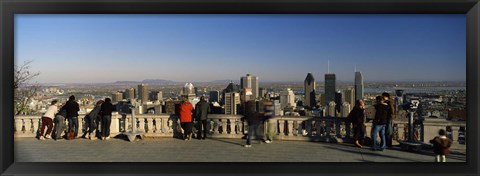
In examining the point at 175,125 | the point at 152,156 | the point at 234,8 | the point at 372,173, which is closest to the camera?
the point at 234,8

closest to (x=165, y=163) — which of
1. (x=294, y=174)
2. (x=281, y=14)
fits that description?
(x=294, y=174)

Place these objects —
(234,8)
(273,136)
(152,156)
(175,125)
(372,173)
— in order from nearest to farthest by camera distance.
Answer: (234,8) → (372,173) → (152,156) → (273,136) → (175,125)

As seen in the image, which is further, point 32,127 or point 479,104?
point 32,127

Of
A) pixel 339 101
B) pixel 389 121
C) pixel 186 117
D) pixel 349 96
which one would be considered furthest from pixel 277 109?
pixel 389 121

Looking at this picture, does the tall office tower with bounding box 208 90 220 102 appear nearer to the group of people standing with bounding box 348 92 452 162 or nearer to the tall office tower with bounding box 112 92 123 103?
the tall office tower with bounding box 112 92 123 103

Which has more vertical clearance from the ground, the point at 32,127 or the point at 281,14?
the point at 281,14

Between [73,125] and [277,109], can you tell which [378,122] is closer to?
[277,109]

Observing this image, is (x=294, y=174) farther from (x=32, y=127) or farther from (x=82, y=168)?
(x=32, y=127)
